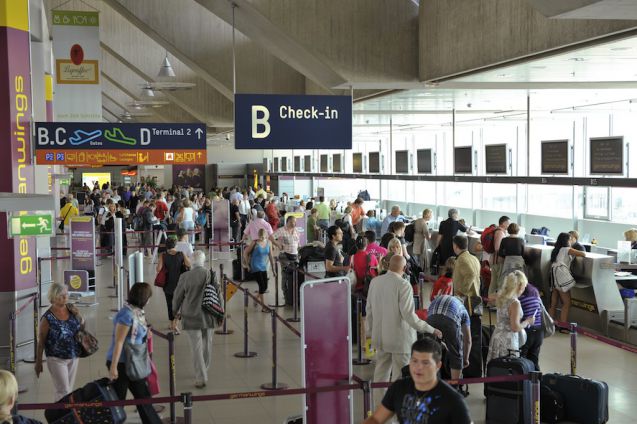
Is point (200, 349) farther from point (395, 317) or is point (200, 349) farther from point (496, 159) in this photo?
point (496, 159)

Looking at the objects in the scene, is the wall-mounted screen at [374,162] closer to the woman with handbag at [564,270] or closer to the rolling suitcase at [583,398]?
the woman with handbag at [564,270]

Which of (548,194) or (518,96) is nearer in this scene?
(518,96)

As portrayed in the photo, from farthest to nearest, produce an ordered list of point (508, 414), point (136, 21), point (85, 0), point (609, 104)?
point (85, 0)
point (609, 104)
point (136, 21)
point (508, 414)

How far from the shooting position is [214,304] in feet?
29.7

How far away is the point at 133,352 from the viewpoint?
704 centimetres

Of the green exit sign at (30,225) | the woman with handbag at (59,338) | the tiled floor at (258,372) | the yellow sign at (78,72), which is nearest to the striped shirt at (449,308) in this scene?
the tiled floor at (258,372)

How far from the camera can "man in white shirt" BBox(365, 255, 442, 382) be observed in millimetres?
7477

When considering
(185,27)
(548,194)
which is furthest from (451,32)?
(548,194)

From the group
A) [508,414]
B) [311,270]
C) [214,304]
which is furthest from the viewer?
[311,270]

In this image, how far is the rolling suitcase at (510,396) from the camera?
7.65 metres

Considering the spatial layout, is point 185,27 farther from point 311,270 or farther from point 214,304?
point 214,304

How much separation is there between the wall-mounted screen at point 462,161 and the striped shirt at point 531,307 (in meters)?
10.3

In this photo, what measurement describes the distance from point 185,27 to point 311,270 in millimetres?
7436

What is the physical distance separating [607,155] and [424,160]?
7.76m
